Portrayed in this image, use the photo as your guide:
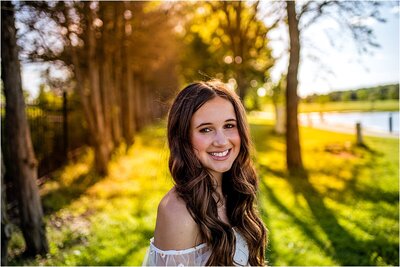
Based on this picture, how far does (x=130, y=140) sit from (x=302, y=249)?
14.1 meters

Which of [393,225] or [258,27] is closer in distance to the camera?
[393,225]

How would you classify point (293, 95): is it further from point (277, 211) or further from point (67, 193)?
point (67, 193)

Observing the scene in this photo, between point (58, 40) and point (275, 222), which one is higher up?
point (58, 40)

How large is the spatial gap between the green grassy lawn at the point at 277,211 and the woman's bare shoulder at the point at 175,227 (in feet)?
2.17

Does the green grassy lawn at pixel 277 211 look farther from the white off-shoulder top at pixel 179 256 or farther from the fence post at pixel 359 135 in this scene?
the fence post at pixel 359 135

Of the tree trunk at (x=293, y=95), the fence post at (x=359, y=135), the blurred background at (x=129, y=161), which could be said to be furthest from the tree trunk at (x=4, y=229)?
the fence post at (x=359, y=135)

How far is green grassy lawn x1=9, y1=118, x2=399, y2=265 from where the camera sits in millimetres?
5320

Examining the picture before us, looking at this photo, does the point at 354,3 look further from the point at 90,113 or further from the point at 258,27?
the point at 90,113

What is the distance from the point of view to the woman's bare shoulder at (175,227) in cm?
192

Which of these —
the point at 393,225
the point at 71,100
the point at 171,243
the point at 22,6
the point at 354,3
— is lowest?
the point at 393,225

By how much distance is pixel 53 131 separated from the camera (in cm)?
1143

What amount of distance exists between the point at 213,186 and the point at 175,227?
48 centimetres

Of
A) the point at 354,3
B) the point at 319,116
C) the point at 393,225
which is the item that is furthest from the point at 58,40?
the point at 319,116

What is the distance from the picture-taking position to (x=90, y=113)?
36.4ft
